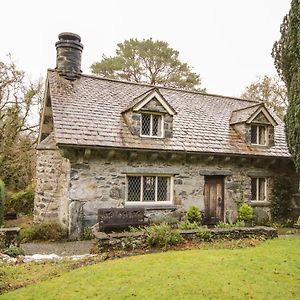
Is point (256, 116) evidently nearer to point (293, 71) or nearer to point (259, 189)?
point (259, 189)

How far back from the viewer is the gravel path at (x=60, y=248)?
9477 millimetres

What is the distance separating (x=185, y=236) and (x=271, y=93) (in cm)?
2457

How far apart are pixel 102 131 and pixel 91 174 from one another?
1768mm

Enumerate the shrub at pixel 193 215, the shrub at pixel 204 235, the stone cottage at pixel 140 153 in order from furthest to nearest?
the shrub at pixel 193 215 → the stone cottage at pixel 140 153 → the shrub at pixel 204 235

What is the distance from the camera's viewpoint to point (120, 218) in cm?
1180

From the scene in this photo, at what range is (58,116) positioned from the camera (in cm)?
1245

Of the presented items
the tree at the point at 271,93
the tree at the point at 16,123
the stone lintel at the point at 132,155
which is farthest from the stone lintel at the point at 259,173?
the tree at the point at 271,93

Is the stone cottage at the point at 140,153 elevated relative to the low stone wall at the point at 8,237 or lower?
elevated

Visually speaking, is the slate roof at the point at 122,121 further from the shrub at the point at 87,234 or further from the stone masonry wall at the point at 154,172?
the shrub at the point at 87,234

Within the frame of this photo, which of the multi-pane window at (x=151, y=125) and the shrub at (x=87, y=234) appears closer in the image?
the shrub at (x=87, y=234)

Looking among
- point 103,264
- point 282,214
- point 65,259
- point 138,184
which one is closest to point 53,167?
point 138,184

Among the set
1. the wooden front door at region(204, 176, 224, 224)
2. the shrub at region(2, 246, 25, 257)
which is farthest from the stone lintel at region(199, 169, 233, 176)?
the shrub at region(2, 246, 25, 257)

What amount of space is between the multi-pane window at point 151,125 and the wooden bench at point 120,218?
3326 mm

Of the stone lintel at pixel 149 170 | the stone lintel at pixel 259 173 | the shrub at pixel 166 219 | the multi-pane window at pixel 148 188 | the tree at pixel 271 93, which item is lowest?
the shrub at pixel 166 219
